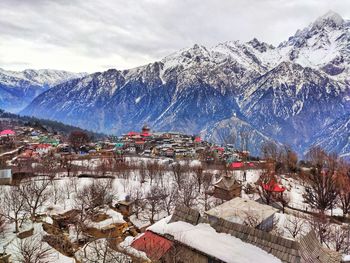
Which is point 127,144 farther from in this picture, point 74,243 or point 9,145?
point 74,243

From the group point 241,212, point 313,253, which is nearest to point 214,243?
point 313,253

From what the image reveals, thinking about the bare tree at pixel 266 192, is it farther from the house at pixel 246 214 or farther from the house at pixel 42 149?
the house at pixel 42 149

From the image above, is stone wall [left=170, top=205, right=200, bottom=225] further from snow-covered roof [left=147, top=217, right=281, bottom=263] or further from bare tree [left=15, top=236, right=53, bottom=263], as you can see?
bare tree [left=15, top=236, right=53, bottom=263]

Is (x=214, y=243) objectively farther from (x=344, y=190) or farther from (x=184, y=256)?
(x=344, y=190)

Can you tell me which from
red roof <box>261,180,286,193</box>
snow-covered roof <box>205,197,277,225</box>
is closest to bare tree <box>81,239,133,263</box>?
snow-covered roof <box>205,197,277,225</box>

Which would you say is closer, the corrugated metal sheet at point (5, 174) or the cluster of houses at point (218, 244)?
the cluster of houses at point (218, 244)

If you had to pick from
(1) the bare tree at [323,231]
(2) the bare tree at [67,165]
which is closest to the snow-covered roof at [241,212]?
(1) the bare tree at [323,231]
